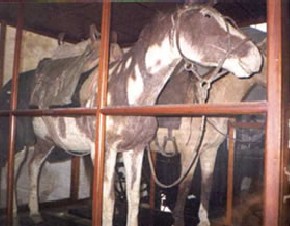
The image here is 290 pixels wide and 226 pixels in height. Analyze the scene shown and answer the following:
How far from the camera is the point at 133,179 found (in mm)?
1969

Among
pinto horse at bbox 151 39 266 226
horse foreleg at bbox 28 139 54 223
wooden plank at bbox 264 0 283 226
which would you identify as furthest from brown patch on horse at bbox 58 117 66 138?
wooden plank at bbox 264 0 283 226

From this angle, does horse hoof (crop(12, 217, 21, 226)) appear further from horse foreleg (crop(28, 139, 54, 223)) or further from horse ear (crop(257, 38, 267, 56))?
horse ear (crop(257, 38, 267, 56))

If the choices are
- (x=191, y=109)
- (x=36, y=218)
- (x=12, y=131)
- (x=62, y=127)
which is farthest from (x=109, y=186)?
(x=36, y=218)

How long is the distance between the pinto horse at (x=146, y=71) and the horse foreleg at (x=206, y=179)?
450mm

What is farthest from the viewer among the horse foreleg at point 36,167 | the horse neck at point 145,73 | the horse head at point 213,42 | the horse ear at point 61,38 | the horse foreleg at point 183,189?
the horse ear at point 61,38

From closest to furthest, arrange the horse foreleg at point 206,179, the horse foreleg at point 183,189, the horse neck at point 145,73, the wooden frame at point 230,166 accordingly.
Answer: the horse neck at point 145,73 < the wooden frame at point 230,166 < the horse foreleg at point 206,179 < the horse foreleg at point 183,189

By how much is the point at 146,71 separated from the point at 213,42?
428mm

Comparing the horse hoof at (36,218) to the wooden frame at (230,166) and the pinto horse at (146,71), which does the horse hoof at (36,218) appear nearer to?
the pinto horse at (146,71)

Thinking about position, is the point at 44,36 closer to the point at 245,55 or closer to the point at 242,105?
the point at 245,55

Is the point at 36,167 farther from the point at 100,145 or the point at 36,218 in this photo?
the point at 100,145

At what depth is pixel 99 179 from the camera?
1.45 metres

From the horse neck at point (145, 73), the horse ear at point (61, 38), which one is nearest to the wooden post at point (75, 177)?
the horse ear at point (61, 38)

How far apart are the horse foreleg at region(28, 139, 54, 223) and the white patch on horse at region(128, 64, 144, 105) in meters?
1.13

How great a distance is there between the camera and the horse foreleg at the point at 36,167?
263 centimetres
